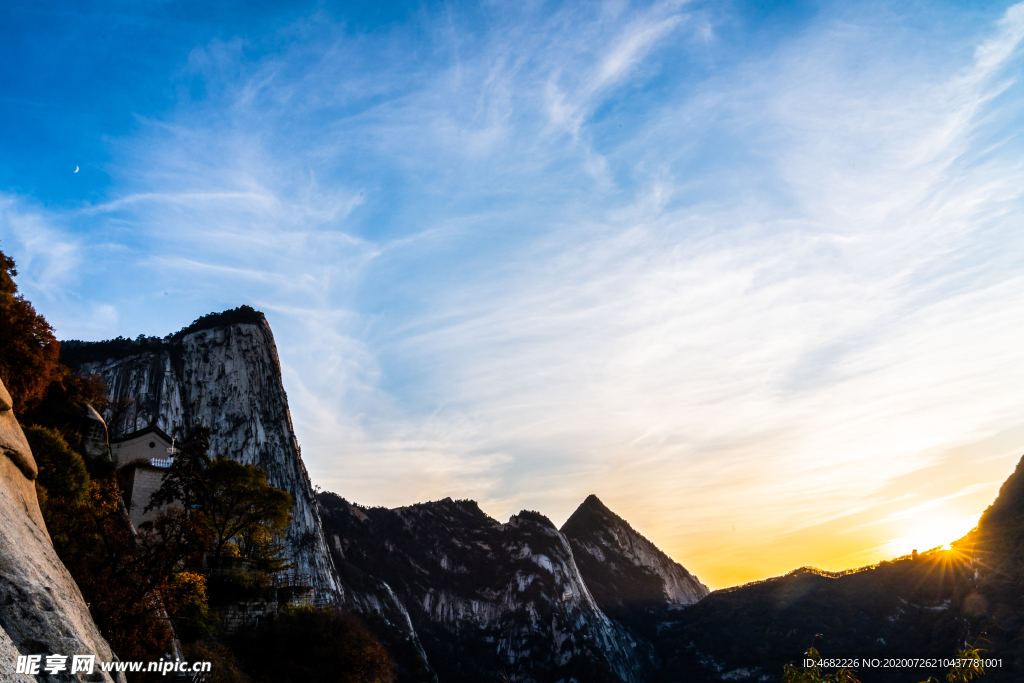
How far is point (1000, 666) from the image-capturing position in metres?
71.0

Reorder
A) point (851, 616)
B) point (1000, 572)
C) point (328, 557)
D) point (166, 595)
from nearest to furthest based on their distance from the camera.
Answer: point (166, 595), point (328, 557), point (1000, 572), point (851, 616)

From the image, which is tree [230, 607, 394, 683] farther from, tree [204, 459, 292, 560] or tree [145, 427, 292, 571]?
tree [204, 459, 292, 560]

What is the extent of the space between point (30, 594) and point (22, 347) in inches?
794

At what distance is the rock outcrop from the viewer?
459 inches

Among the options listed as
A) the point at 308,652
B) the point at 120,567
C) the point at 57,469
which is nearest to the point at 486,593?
the point at 308,652

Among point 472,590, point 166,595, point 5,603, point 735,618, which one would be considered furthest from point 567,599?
point 5,603

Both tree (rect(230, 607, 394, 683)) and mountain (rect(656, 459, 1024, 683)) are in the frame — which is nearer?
tree (rect(230, 607, 394, 683))

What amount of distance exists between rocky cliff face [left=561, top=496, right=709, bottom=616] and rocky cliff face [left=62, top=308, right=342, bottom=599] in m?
86.6

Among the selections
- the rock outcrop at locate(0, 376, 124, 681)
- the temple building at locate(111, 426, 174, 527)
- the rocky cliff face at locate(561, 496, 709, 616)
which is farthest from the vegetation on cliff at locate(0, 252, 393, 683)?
the rocky cliff face at locate(561, 496, 709, 616)

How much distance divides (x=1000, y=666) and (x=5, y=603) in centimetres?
9628

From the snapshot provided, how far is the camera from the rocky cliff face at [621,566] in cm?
14875

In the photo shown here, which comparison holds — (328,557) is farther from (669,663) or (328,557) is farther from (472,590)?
(669,663)

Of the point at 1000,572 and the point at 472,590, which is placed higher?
the point at 472,590

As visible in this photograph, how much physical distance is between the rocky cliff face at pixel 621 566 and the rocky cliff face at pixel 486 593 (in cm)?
2205
